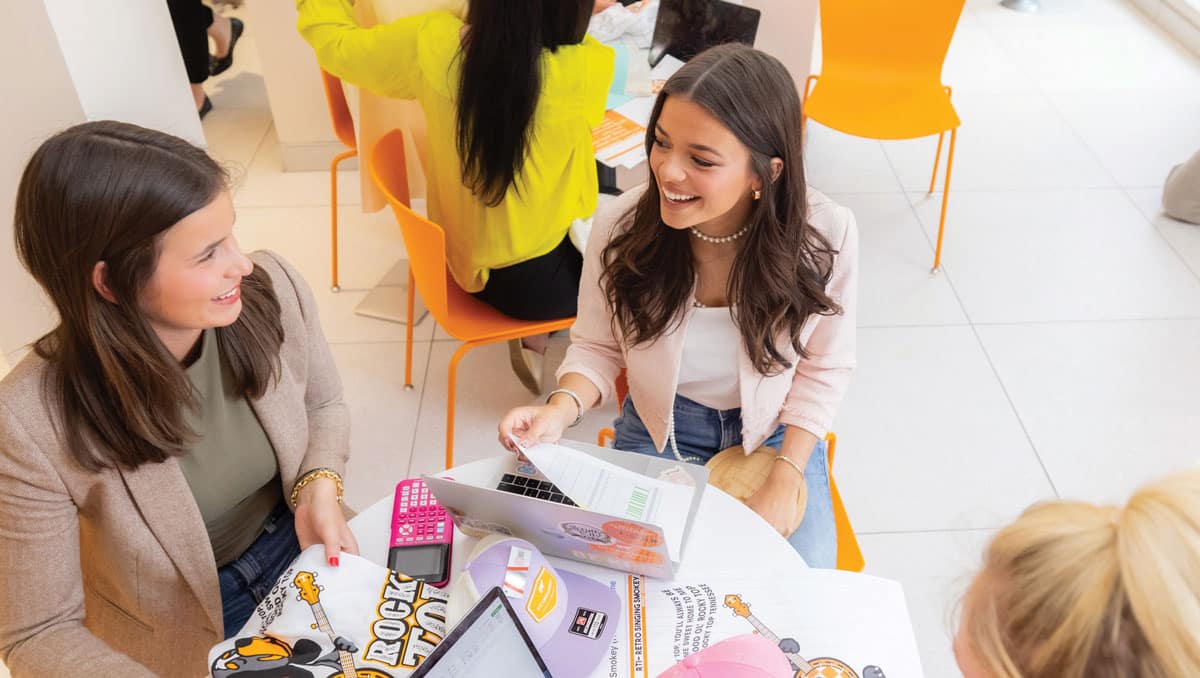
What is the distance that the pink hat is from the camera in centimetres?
110

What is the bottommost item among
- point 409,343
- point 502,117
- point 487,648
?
point 409,343

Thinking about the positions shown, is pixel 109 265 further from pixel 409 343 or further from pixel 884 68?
pixel 884 68

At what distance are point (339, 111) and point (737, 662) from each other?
247cm

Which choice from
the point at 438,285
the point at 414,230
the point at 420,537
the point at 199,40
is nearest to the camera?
the point at 420,537

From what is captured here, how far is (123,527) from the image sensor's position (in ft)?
4.52

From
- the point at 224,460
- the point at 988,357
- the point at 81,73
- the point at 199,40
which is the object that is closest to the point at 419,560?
the point at 224,460

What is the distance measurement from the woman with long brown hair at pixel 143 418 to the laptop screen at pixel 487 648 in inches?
14.6

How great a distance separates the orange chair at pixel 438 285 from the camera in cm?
204

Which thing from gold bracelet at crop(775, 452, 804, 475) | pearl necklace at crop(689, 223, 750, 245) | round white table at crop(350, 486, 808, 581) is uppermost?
→ pearl necklace at crop(689, 223, 750, 245)

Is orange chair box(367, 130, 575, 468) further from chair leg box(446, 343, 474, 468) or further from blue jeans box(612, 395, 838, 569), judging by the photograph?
blue jeans box(612, 395, 838, 569)

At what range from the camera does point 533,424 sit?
1553 millimetres

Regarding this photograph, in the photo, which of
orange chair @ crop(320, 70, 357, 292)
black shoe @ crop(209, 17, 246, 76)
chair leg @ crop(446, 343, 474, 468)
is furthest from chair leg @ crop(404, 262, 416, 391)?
black shoe @ crop(209, 17, 246, 76)

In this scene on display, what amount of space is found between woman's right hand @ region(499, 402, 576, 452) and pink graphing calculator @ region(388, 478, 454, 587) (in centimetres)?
17

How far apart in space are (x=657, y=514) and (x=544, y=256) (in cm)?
117
